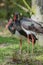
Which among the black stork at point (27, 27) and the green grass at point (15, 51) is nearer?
the green grass at point (15, 51)

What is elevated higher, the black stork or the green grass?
the black stork

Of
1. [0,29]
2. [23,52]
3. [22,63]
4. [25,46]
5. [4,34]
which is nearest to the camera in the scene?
[22,63]

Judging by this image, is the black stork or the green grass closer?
the green grass

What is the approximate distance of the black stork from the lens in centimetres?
840

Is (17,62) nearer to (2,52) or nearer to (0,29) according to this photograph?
(2,52)

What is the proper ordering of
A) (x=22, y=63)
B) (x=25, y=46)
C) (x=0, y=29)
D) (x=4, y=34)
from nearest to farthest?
(x=22, y=63) < (x=25, y=46) < (x=4, y=34) < (x=0, y=29)

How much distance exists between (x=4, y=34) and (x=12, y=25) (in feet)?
11.7

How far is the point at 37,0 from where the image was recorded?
984cm

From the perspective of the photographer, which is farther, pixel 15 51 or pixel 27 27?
pixel 15 51

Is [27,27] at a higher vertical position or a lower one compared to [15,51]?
higher

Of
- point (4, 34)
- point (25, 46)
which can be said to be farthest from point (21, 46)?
point (4, 34)

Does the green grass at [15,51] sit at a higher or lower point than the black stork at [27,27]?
lower

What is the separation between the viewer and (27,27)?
27.8 feet

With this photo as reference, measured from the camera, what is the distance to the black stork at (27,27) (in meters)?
8.40
